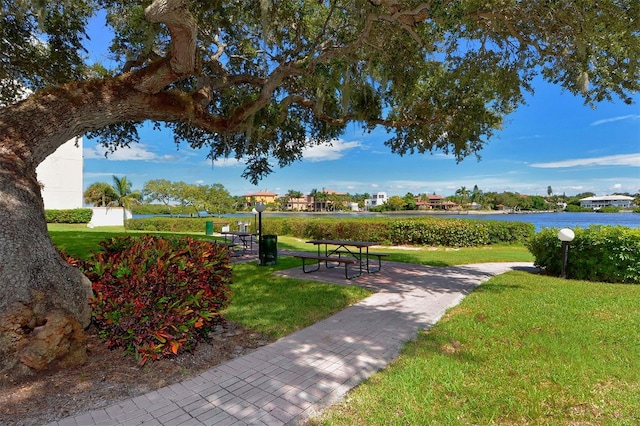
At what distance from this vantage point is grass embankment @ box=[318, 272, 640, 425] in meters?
2.61

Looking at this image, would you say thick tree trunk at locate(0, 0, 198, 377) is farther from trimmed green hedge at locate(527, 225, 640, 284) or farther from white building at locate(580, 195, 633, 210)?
white building at locate(580, 195, 633, 210)

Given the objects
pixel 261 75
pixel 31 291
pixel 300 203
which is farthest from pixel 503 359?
pixel 300 203

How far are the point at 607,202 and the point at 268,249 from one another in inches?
4221

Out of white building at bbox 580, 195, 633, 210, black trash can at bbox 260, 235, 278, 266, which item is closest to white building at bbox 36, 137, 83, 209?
black trash can at bbox 260, 235, 278, 266

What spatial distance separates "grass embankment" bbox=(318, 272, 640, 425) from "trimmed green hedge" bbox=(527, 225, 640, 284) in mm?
2896

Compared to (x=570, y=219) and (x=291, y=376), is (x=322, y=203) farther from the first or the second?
(x=291, y=376)

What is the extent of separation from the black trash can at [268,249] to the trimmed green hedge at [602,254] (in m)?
7.57

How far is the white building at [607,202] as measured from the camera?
81.5 meters

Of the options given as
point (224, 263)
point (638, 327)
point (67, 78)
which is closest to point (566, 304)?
point (638, 327)

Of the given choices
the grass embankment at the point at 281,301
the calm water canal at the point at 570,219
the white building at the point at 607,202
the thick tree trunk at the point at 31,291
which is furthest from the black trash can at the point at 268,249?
the white building at the point at 607,202

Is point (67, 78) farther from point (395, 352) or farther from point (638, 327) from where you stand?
point (638, 327)

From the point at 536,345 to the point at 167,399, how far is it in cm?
402

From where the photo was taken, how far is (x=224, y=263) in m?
5.12

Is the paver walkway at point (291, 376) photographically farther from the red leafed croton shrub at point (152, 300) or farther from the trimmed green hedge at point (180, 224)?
the trimmed green hedge at point (180, 224)
